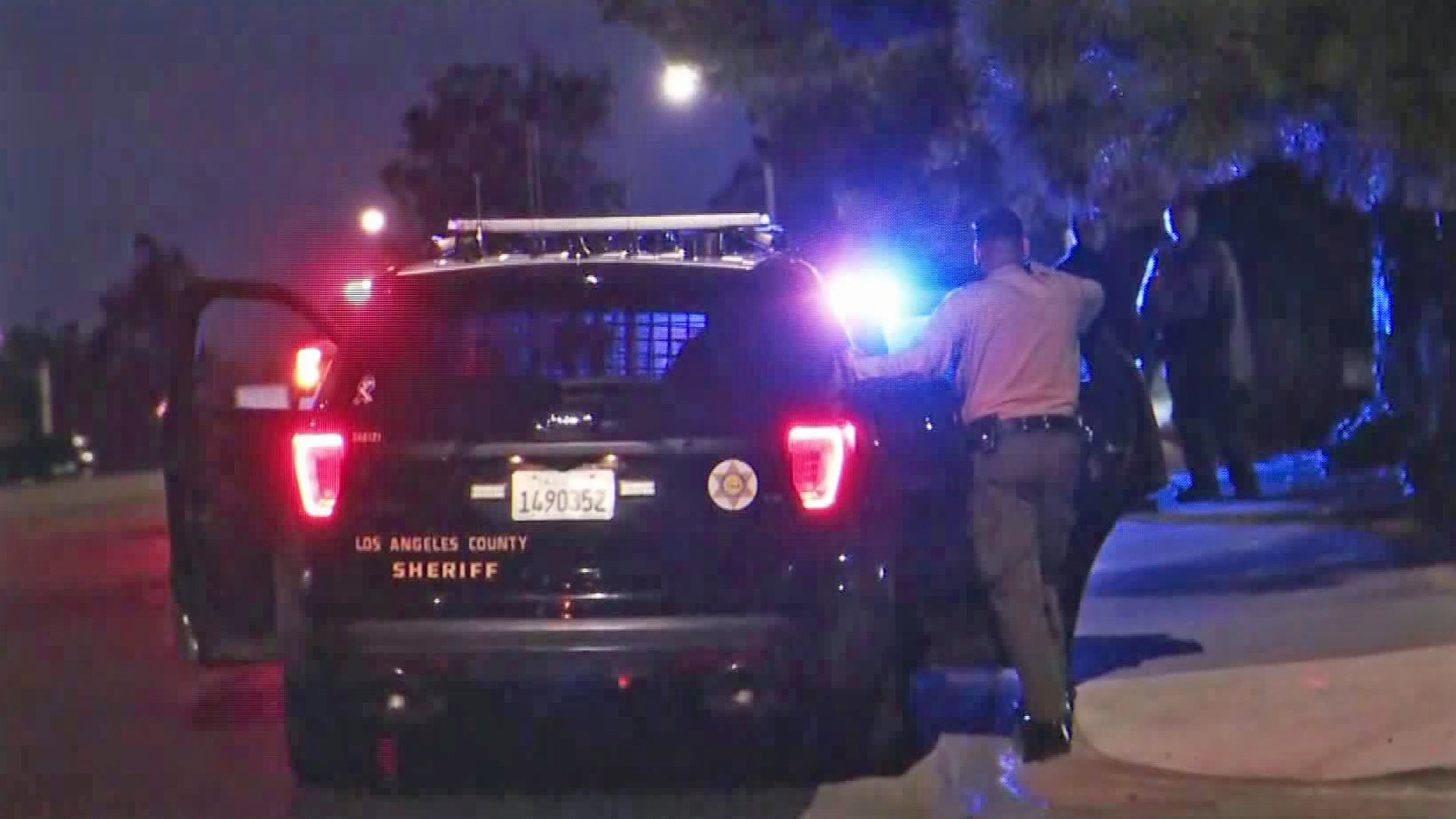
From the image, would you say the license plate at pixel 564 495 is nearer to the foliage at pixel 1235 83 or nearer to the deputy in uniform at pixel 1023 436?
the deputy in uniform at pixel 1023 436

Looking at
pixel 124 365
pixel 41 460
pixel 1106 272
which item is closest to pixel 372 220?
pixel 1106 272

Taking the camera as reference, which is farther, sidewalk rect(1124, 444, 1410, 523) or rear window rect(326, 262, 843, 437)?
sidewalk rect(1124, 444, 1410, 523)

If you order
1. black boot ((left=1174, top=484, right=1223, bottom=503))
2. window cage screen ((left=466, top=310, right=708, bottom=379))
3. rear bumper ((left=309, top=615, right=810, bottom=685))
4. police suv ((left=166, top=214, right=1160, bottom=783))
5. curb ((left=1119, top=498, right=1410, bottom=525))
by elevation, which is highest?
window cage screen ((left=466, top=310, right=708, bottom=379))

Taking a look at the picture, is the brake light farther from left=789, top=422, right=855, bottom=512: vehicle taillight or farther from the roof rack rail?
left=789, top=422, right=855, bottom=512: vehicle taillight

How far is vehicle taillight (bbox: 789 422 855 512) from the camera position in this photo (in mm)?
6906

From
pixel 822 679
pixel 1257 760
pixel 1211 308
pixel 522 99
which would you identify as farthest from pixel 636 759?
pixel 522 99

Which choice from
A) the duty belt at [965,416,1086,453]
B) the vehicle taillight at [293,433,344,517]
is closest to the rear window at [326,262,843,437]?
the vehicle taillight at [293,433,344,517]

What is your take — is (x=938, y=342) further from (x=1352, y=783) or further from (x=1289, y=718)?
(x=1352, y=783)

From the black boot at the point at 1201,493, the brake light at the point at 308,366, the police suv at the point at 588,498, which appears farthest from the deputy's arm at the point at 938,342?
the black boot at the point at 1201,493

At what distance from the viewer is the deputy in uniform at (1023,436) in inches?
305

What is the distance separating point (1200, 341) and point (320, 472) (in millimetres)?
8320

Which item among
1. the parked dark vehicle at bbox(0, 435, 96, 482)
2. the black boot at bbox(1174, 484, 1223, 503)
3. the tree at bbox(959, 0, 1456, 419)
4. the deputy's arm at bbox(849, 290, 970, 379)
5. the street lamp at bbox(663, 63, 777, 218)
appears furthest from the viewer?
the parked dark vehicle at bbox(0, 435, 96, 482)

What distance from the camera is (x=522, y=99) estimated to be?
1526 centimetres

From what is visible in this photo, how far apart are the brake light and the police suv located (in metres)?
2.08
